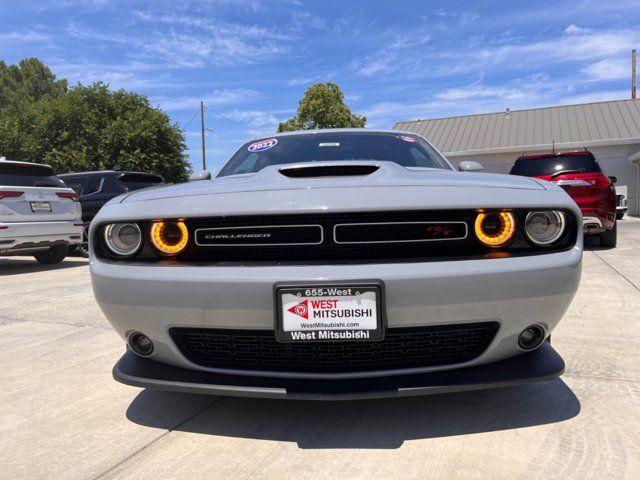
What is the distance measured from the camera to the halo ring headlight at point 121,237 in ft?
6.72

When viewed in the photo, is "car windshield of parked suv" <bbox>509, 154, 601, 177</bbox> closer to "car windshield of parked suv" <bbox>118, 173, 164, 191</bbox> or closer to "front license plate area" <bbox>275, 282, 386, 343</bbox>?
"car windshield of parked suv" <bbox>118, 173, 164, 191</bbox>

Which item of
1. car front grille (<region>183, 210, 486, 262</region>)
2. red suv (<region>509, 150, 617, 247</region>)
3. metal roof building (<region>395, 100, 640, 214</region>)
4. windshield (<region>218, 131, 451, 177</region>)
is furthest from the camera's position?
metal roof building (<region>395, 100, 640, 214</region>)

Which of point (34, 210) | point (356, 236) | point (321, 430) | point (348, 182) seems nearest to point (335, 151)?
point (348, 182)

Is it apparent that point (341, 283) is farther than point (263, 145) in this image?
No

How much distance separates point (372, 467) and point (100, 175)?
29.5 ft

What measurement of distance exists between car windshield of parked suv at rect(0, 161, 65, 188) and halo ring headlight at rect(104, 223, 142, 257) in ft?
19.2

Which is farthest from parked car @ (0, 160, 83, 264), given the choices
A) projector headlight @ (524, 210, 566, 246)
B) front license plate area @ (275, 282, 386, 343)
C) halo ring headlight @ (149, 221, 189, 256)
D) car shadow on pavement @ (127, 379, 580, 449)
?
projector headlight @ (524, 210, 566, 246)

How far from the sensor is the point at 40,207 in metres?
7.19

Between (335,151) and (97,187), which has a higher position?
(335,151)

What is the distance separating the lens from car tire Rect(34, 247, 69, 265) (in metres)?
8.14

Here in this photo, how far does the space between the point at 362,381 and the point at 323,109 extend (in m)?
26.3

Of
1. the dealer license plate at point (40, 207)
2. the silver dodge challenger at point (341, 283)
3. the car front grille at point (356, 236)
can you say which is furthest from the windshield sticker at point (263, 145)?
the dealer license plate at point (40, 207)

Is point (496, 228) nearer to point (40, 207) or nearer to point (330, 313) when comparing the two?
point (330, 313)

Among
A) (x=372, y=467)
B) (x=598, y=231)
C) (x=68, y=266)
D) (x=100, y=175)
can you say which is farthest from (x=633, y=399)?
(x=100, y=175)
